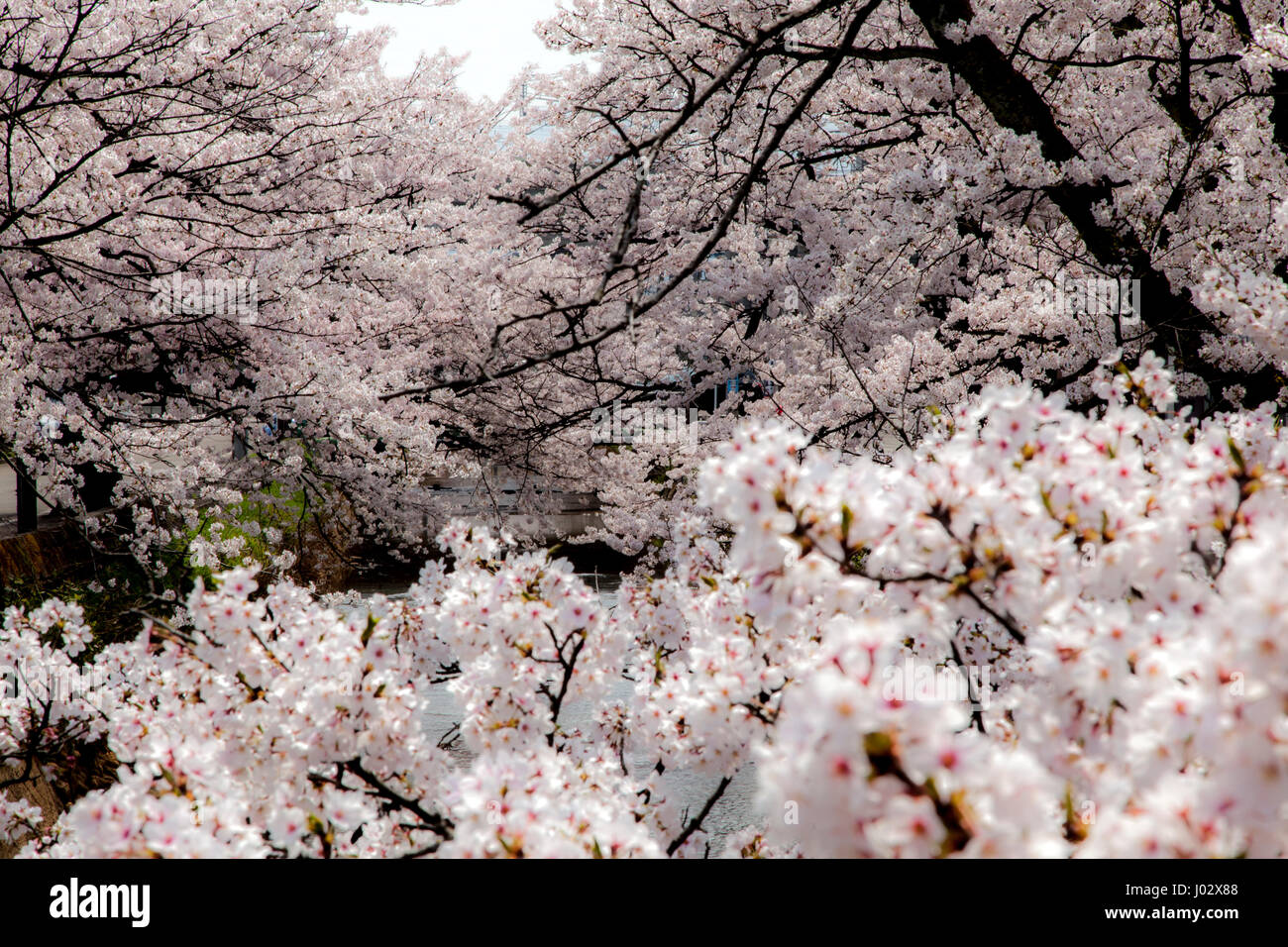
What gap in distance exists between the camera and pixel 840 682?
1029mm

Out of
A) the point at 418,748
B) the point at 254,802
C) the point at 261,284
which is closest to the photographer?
the point at 254,802

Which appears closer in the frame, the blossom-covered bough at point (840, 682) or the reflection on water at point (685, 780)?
the blossom-covered bough at point (840, 682)

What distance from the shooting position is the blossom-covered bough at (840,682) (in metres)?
1.03

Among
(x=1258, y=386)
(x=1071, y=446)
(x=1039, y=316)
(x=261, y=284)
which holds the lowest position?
(x=1071, y=446)

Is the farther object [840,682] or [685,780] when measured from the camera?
[685,780]

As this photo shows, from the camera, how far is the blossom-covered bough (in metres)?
1.03

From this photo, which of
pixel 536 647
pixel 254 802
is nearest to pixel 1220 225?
pixel 536 647

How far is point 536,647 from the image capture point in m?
2.56

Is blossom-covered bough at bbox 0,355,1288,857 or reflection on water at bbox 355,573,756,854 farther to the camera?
reflection on water at bbox 355,573,756,854

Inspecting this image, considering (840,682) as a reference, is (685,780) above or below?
below

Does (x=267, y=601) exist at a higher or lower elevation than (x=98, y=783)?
higher
